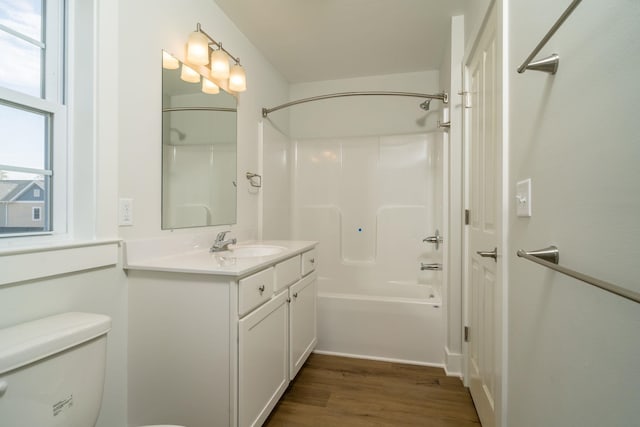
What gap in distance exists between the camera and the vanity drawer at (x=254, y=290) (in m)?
1.17

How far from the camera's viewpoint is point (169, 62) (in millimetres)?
1498

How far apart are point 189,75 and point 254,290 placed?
1.25 meters

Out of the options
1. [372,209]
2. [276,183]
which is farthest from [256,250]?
[372,209]

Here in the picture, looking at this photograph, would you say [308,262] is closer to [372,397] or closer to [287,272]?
[287,272]

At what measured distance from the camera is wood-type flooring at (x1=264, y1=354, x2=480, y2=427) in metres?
1.57

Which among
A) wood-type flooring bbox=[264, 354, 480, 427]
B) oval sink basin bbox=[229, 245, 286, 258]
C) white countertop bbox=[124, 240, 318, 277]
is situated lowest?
wood-type flooring bbox=[264, 354, 480, 427]

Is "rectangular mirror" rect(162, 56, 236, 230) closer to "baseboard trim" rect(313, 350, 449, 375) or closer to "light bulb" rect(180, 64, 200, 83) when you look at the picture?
"light bulb" rect(180, 64, 200, 83)

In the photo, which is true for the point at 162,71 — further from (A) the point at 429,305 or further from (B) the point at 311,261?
(A) the point at 429,305

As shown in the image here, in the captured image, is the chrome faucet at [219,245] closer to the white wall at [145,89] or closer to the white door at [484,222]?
the white wall at [145,89]

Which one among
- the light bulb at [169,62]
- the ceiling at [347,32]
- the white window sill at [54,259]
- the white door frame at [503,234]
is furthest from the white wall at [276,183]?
the white door frame at [503,234]

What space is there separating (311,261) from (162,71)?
1414 millimetres

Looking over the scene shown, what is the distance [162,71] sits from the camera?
146 centimetres

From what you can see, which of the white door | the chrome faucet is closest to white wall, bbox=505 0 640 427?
the white door

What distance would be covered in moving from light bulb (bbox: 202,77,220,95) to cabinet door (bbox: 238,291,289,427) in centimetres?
131
